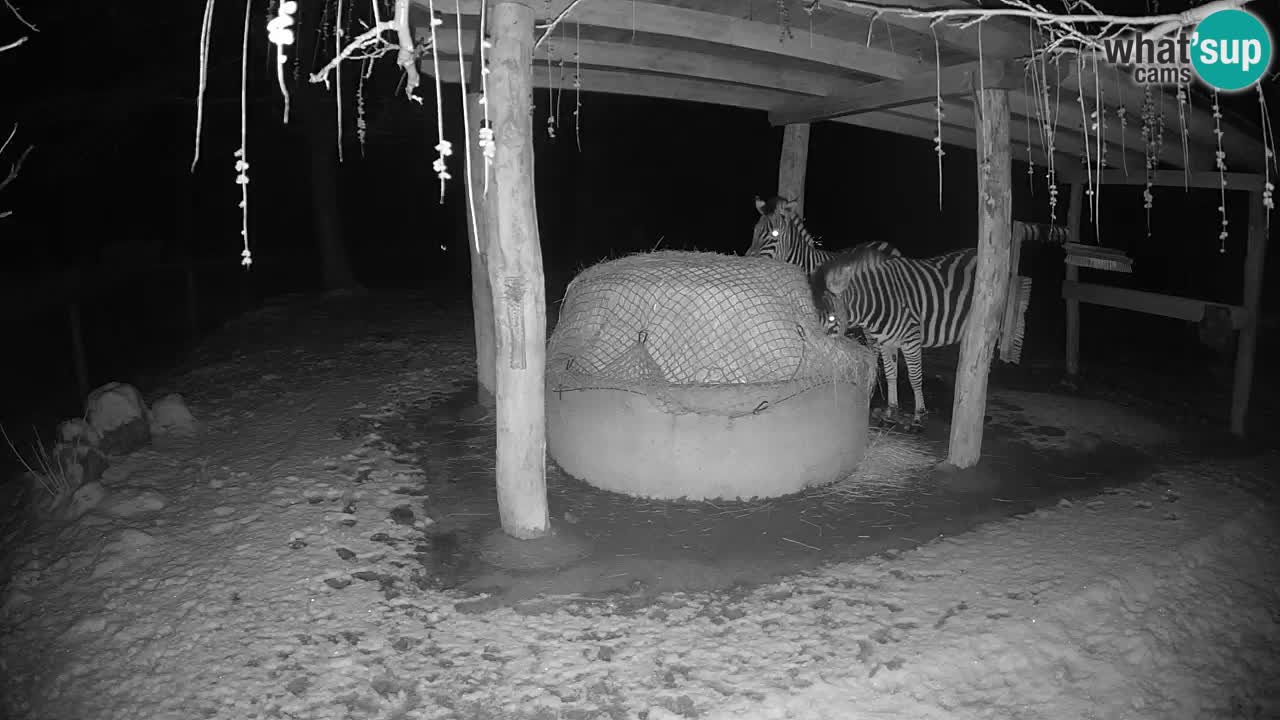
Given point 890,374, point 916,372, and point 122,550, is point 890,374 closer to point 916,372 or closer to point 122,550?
point 916,372

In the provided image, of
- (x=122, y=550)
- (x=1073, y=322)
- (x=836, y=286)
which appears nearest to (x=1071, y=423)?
(x=836, y=286)

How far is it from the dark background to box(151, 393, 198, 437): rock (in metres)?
2.93

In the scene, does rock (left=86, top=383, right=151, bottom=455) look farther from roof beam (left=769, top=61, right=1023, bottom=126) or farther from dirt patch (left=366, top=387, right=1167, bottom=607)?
roof beam (left=769, top=61, right=1023, bottom=126)

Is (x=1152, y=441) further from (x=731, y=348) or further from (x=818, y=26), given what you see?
(x=818, y=26)

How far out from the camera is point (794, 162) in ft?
27.6

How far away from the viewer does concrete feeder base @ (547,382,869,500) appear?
532 cm

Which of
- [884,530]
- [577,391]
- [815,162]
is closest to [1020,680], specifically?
[884,530]

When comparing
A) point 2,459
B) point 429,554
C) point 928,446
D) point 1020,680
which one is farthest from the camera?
point 2,459

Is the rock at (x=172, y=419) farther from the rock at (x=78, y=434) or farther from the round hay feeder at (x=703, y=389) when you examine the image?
the round hay feeder at (x=703, y=389)

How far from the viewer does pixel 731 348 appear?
557 centimetres

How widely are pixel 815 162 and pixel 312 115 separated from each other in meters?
11.4

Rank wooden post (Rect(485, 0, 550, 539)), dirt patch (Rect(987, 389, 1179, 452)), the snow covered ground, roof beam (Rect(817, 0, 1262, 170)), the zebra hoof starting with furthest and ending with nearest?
the zebra hoof, dirt patch (Rect(987, 389, 1179, 452)), roof beam (Rect(817, 0, 1262, 170)), wooden post (Rect(485, 0, 550, 539)), the snow covered ground

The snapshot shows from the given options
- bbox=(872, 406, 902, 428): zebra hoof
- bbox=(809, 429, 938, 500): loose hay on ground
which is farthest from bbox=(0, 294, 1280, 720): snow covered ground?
bbox=(872, 406, 902, 428): zebra hoof

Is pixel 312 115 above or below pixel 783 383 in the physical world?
above
